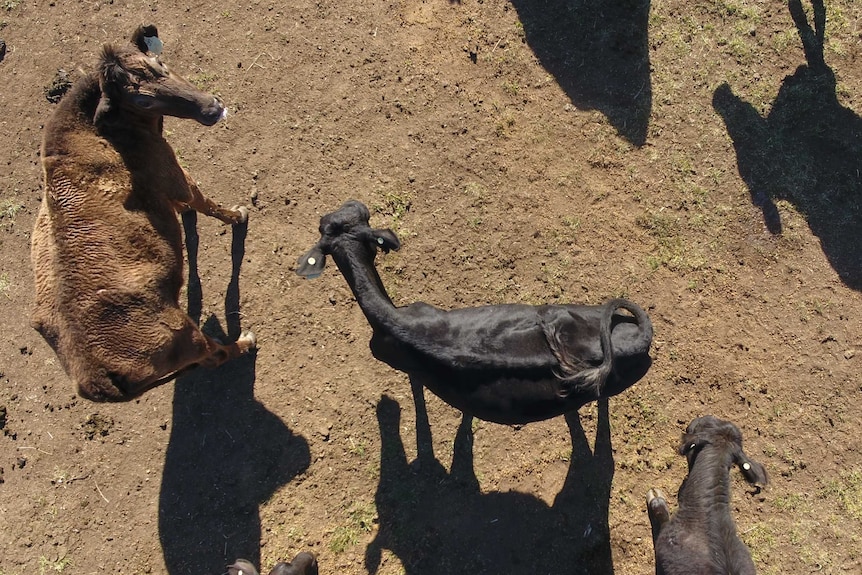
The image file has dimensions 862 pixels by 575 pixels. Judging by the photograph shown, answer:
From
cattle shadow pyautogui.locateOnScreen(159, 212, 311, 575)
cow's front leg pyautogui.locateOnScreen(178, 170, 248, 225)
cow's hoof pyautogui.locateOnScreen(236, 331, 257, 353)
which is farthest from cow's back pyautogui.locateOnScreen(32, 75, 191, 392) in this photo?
cattle shadow pyautogui.locateOnScreen(159, 212, 311, 575)

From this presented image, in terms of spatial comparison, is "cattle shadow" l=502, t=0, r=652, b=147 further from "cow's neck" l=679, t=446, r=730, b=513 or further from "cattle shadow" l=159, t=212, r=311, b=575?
"cattle shadow" l=159, t=212, r=311, b=575

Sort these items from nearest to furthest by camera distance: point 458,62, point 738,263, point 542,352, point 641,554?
1. point 542,352
2. point 641,554
3. point 738,263
4. point 458,62

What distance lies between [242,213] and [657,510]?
202 inches

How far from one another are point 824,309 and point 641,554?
3158 millimetres

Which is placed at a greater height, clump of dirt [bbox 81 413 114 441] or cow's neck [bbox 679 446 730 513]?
cow's neck [bbox 679 446 730 513]

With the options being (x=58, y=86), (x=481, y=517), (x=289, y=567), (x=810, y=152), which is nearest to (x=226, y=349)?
(x=289, y=567)

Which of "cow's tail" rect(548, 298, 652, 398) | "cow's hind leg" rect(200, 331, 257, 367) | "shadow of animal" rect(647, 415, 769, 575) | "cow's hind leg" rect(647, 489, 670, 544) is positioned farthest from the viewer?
"cow's hind leg" rect(647, 489, 670, 544)

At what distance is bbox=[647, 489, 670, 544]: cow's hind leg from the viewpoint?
15.8ft

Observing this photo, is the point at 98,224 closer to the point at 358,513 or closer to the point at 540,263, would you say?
the point at 358,513

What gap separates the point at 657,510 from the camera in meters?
4.83

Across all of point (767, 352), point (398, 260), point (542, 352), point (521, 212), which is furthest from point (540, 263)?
point (767, 352)

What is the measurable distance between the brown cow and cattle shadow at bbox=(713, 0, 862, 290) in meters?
5.45

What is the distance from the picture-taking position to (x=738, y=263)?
211 inches

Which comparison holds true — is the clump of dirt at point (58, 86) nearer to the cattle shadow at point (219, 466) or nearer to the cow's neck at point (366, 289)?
the cattle shadow at point (219, 466)
